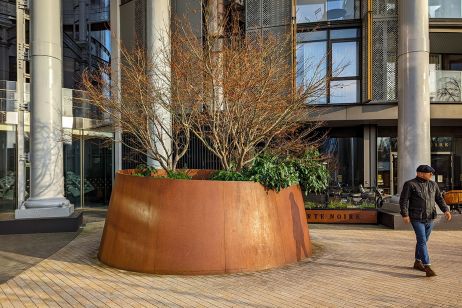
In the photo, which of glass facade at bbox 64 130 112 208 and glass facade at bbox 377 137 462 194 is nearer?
glass facade at bbox 64 130 112 208

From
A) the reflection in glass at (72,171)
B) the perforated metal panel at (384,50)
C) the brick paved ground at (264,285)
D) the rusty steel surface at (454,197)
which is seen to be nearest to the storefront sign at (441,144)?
the perforated metal panel at (384,50)

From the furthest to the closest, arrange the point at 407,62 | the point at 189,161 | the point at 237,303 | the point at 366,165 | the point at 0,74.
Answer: the point at 0,74, the point at 366,165, the point at 189,161, the point at 407,62, the point at 237,303

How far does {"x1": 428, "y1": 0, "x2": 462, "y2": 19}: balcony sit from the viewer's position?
56.3 ft

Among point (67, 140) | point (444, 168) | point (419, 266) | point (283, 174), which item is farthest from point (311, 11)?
point (419, 266)

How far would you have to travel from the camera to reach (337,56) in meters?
18.0

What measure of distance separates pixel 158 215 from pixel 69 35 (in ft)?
81.4

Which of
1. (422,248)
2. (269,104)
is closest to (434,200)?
(422,248)

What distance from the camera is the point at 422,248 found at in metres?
6.62

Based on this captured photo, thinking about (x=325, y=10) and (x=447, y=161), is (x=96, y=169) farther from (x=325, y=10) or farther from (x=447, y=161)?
(x=447, y=161)

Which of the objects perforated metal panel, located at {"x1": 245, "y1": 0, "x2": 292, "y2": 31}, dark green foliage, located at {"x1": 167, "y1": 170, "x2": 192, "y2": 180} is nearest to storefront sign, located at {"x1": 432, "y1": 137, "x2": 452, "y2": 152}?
perforated metal panel, located at {"x1": 245, "y1": 0, "x2": 292, "y2": 31}

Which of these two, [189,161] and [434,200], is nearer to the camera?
[434,200]

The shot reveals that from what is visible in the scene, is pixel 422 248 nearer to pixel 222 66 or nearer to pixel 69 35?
pixel 222 66

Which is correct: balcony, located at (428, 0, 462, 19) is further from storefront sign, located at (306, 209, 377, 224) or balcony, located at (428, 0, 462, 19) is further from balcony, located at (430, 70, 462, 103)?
storefront sign, located at (306, 209, 377, 224)

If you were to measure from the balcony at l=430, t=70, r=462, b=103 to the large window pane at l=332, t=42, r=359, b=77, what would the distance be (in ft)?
9.92
